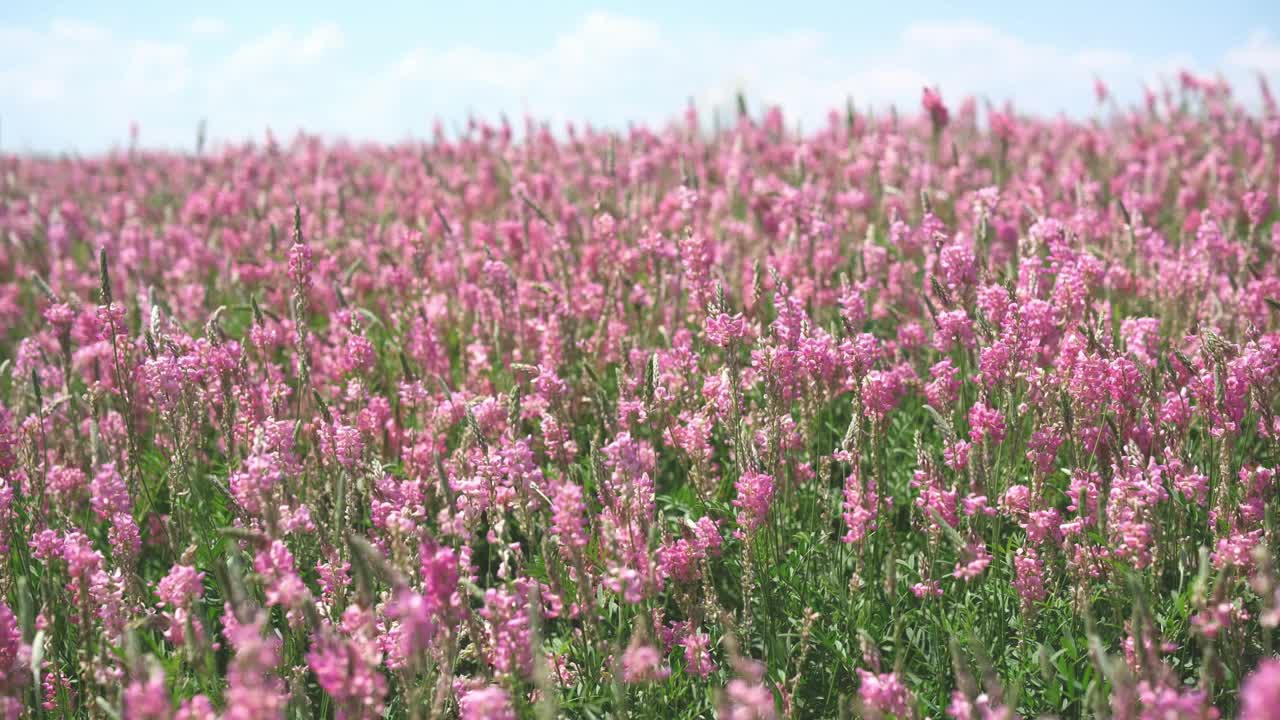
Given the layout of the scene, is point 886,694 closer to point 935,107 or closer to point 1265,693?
point 1265,693

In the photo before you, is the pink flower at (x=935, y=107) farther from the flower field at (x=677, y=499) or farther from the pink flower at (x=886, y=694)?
the pink flower at (x=886, y=694)

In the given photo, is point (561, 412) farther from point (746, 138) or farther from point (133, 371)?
point (746, 138)

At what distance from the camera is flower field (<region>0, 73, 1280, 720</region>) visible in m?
2.54

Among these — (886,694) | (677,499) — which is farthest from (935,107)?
(886,694)

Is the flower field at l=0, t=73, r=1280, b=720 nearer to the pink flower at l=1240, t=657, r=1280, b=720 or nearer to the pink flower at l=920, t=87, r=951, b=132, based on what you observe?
the pink flower at l=1240, t=657, r=1280, b=720

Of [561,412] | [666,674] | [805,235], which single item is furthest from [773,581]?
[805,235]

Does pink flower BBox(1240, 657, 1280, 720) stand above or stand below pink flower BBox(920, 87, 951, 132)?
below

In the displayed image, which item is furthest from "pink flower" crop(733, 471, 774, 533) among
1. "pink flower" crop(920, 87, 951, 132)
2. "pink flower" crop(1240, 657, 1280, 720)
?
"pink flower" crop(920, 87, 951, 132)

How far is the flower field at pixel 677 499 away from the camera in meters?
2.54

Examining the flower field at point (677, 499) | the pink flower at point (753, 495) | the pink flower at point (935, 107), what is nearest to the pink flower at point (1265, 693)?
the flower field at point (677, 499)

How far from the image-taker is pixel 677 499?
13.7ft

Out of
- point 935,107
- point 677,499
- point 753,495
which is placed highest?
point 935,107

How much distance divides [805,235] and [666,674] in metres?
3.99

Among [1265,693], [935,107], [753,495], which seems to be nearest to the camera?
[1265,693]
